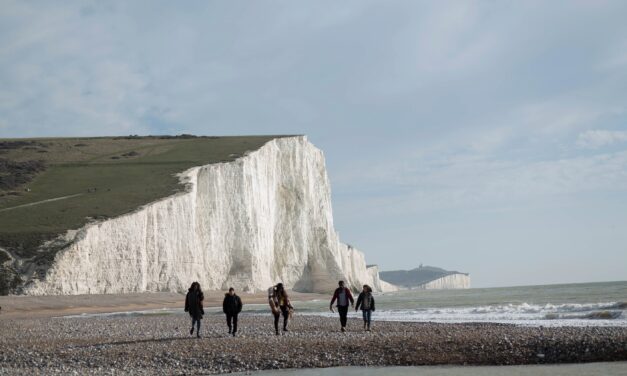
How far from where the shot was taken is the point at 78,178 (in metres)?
55.2

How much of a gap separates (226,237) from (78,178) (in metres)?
14.1

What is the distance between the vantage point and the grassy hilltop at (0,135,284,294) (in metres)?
38.4

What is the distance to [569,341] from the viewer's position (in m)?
12.0

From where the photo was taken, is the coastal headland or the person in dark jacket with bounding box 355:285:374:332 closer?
the coastal headland

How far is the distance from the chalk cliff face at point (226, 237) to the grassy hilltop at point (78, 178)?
1.36m

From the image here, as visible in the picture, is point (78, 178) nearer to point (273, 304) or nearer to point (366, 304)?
point (273, 304)

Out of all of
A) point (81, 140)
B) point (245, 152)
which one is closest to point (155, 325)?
point (245, 152)

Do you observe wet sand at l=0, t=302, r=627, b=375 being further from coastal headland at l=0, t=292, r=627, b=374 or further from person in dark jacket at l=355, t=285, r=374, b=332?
person in dark jacket at l=355, t=285, r=374, b=332

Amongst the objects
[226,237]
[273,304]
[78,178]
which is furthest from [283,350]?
[78,178]

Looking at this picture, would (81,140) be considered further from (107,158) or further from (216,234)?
(216,234)

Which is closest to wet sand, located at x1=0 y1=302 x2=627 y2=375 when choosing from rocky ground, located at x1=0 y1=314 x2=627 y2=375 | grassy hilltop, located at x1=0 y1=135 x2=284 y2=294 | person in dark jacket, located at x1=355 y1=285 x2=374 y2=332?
rocky ground, located at x1=0 y1=314 x2=627 y2=375

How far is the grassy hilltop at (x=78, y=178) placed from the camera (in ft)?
126

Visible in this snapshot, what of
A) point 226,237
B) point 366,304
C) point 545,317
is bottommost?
point 545,317

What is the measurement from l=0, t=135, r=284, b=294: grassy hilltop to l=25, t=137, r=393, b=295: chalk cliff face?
1355 mm
